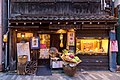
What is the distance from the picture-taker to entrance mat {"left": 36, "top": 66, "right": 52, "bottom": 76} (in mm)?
16181

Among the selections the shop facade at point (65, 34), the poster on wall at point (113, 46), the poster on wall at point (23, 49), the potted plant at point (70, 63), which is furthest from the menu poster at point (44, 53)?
the poster on wall at point (113, 46)

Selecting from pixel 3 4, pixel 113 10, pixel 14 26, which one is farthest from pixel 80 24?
pixel 3 4

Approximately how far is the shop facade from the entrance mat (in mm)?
642

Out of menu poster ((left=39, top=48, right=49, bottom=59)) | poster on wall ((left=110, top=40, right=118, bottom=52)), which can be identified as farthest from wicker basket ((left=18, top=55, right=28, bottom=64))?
poster on wall ((left=110, top=40, right=118, bottom=52))

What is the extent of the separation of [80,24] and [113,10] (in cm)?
313

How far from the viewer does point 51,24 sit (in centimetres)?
1697

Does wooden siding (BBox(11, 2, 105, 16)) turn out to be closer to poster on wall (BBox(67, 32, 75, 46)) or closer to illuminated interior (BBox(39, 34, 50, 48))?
poster on wall (BBox(67, 32, 75, 46))

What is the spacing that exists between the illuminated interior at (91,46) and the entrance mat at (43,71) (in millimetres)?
2584

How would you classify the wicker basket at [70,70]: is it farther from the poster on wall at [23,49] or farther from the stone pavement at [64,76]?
the poster on wall at [23,49]

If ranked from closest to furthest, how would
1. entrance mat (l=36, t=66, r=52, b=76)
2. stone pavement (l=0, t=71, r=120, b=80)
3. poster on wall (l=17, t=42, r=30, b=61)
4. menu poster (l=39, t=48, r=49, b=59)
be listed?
stone pavement (l=0, t=71, r=120, b=80) < entrance mat (l=36, t=66, r=52, b=76) < poster on wall (l=17, t=42, r=30, b=61) < menu poster (l=39, t=48, r=49, b=59)

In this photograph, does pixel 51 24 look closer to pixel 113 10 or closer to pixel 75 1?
pixel 75 1

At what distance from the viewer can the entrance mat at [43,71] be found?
53.1ft

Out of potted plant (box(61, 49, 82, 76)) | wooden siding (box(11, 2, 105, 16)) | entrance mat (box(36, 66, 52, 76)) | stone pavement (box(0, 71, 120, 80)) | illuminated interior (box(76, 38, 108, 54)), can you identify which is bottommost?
stone pavement (box(0, 71, 120, 80))

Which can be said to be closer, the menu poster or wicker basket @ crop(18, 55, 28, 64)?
wicker basket @ crop(18, 55, 28, 64)
